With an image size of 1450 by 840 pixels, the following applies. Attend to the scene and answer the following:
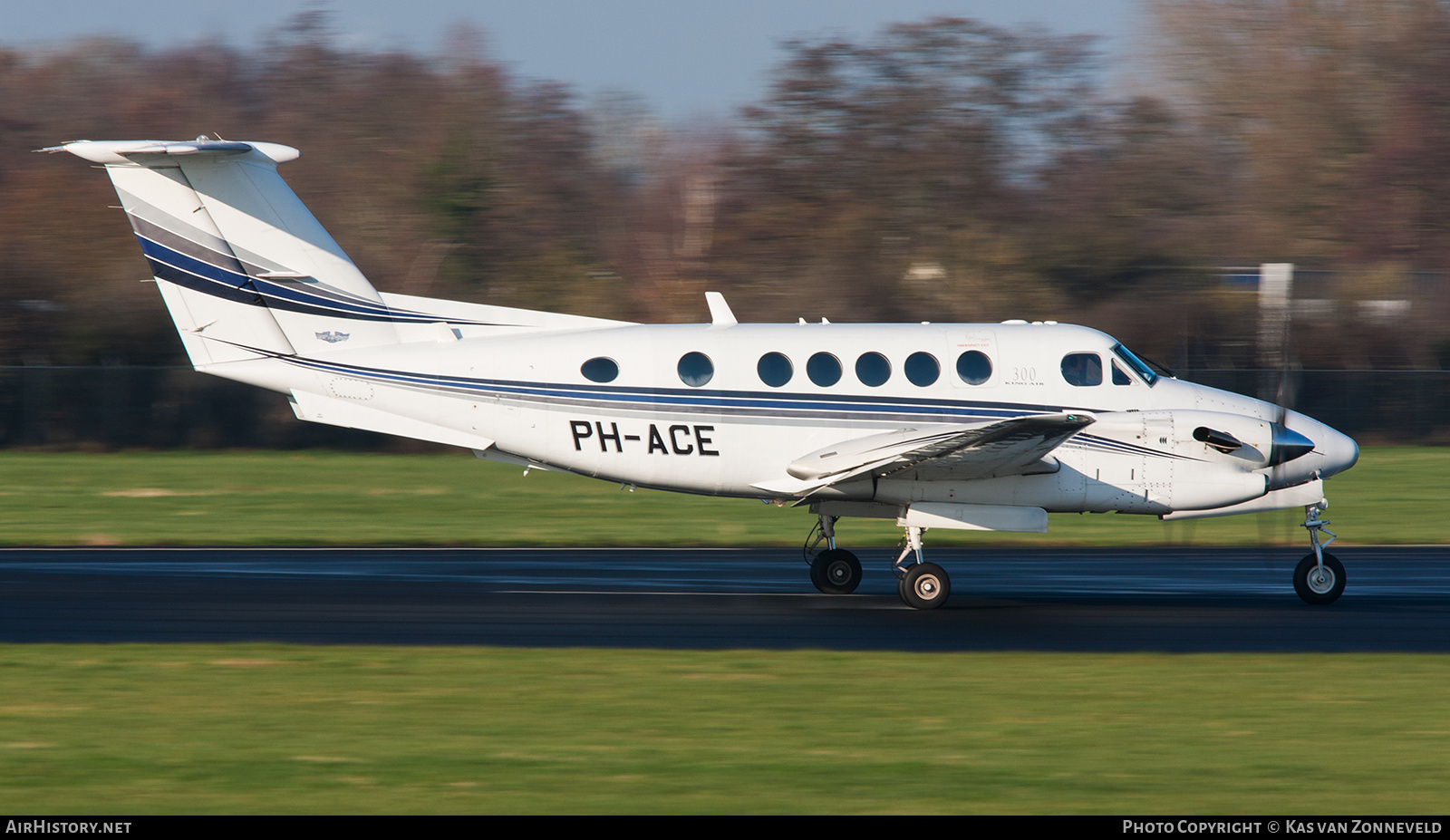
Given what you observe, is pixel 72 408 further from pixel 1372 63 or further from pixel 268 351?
pixel 1372 63

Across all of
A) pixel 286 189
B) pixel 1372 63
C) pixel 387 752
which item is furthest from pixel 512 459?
pixel 1372 63

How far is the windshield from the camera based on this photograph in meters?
13.4

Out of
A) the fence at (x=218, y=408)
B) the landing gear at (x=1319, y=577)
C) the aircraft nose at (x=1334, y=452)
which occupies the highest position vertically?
the aircraft nose at (x=1334, y=452)

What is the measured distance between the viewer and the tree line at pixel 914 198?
34344 mm

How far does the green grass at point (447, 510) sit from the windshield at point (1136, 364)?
615 cm

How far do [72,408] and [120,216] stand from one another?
8071mm

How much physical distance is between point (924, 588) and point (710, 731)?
16.7 ft

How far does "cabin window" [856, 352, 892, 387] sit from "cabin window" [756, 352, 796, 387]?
2.13 ft

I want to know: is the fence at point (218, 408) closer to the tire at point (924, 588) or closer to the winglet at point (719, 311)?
the winglet at point (719, 311)

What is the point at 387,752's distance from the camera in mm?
7539

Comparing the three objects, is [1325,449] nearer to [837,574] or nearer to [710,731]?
[837,574]

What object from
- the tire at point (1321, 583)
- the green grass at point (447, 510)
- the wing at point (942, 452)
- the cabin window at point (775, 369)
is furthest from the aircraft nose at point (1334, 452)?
the green grass at point (447, 510)

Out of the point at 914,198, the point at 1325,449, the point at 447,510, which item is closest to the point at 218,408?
the point at 447,510

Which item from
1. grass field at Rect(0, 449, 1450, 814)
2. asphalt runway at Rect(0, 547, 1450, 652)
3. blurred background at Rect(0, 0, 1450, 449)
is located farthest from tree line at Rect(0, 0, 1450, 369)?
grass field at Rect(0, 449, 1450, 814)
